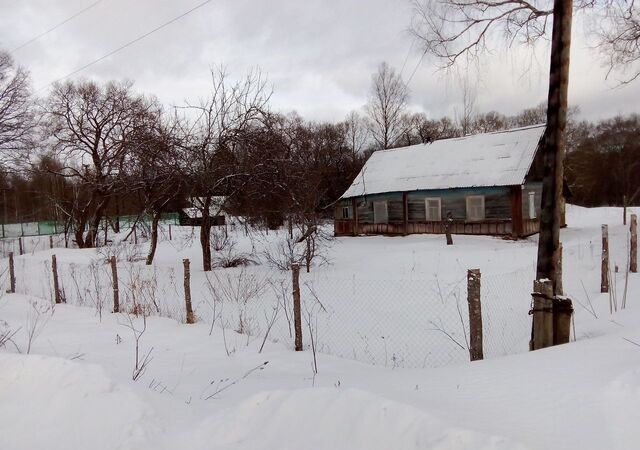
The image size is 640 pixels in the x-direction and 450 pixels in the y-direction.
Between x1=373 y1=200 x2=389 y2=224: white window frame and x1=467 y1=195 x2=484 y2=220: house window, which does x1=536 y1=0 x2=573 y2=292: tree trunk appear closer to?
x1=467 y1=195 x2=484 y2=220: house window

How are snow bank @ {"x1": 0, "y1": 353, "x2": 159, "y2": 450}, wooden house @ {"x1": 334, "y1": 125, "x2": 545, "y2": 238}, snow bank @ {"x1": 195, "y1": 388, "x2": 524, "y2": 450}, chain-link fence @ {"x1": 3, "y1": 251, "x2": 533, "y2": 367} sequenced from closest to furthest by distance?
snow bank @ {"x1": 195, "y1": 388, "x2": 524, "y2": 450} < snow bank @ {"x1": 0, "y1": 353, "x2": 159, "y2": 450} < chain-link fence @ {"x1": 3, "y1": 251, "x2": 533, "y2": 367} < wooden house @ {"x1": 334, "y1": 125, "x2": 545, "y2": 238}

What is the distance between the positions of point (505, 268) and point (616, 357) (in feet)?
34.3

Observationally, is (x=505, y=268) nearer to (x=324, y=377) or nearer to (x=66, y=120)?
(x=324, y=377)

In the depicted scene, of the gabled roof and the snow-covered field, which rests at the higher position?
the gabled roof

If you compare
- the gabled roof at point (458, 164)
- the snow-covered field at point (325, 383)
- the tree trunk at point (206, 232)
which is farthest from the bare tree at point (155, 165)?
the gabled roof at point (458, 164)

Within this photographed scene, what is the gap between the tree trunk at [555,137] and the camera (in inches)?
203

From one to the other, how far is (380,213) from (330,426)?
25526 millimetres

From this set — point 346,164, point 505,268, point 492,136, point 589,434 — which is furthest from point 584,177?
point 589,434

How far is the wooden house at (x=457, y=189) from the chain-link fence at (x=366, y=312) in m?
10.6

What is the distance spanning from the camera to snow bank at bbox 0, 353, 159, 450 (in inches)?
121

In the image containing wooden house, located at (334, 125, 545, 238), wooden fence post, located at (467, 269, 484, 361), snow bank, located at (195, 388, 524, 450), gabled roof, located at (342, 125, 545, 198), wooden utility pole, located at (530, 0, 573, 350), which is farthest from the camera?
gabled roof, located at (342, 125, 545, 198)

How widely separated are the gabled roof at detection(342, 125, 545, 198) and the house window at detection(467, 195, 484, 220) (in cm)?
94

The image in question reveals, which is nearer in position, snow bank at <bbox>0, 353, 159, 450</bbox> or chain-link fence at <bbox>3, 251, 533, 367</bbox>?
snow bank at <bbox>0, 353, 159, 450</bbox>

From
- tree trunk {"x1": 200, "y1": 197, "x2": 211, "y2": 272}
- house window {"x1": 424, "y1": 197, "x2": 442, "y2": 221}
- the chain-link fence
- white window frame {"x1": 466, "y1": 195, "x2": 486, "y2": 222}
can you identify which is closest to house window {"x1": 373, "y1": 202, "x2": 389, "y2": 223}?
house window {"x1": 424, "y1": 197, "x2": 442, "y2": 221}
